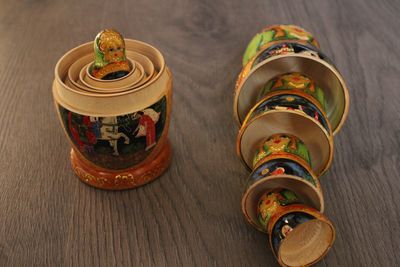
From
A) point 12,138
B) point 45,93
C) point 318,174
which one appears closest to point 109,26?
point 45,93

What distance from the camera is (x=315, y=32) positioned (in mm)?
1174

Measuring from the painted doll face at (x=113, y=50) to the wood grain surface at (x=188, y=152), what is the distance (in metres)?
0.20

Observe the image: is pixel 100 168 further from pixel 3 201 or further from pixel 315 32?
pixel 315 32

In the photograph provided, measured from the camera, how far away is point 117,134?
2.19 ft

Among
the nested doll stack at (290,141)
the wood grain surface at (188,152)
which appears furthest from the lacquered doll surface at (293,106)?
the wood grain surface at (188,152)

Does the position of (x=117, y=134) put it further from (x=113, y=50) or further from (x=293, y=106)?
(x=293, y=106)

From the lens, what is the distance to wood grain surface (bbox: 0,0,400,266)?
2.17 feet

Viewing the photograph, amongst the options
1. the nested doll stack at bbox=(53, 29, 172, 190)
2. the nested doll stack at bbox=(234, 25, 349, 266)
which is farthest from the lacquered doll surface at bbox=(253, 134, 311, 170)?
the nested doll stack at bbox=(53, 29, 172, 190)

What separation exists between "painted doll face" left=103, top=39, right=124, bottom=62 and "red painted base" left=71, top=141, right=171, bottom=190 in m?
0.15

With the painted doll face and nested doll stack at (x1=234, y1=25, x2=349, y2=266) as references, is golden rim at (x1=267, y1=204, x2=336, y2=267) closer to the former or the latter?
nested doll stack at (x1=234, y1=25, x2=349, y2=266)

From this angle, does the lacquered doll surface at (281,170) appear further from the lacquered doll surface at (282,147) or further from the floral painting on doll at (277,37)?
the floral painting on doll at (277,37)

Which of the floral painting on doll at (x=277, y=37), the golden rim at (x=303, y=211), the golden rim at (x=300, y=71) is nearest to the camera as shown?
the golden rim at (x=303, y=211)

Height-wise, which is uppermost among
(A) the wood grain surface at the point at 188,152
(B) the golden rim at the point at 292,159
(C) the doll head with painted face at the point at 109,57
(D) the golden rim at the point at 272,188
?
(C) the doll head with painted face at the point at 109,57

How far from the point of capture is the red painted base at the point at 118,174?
28.9 inches
